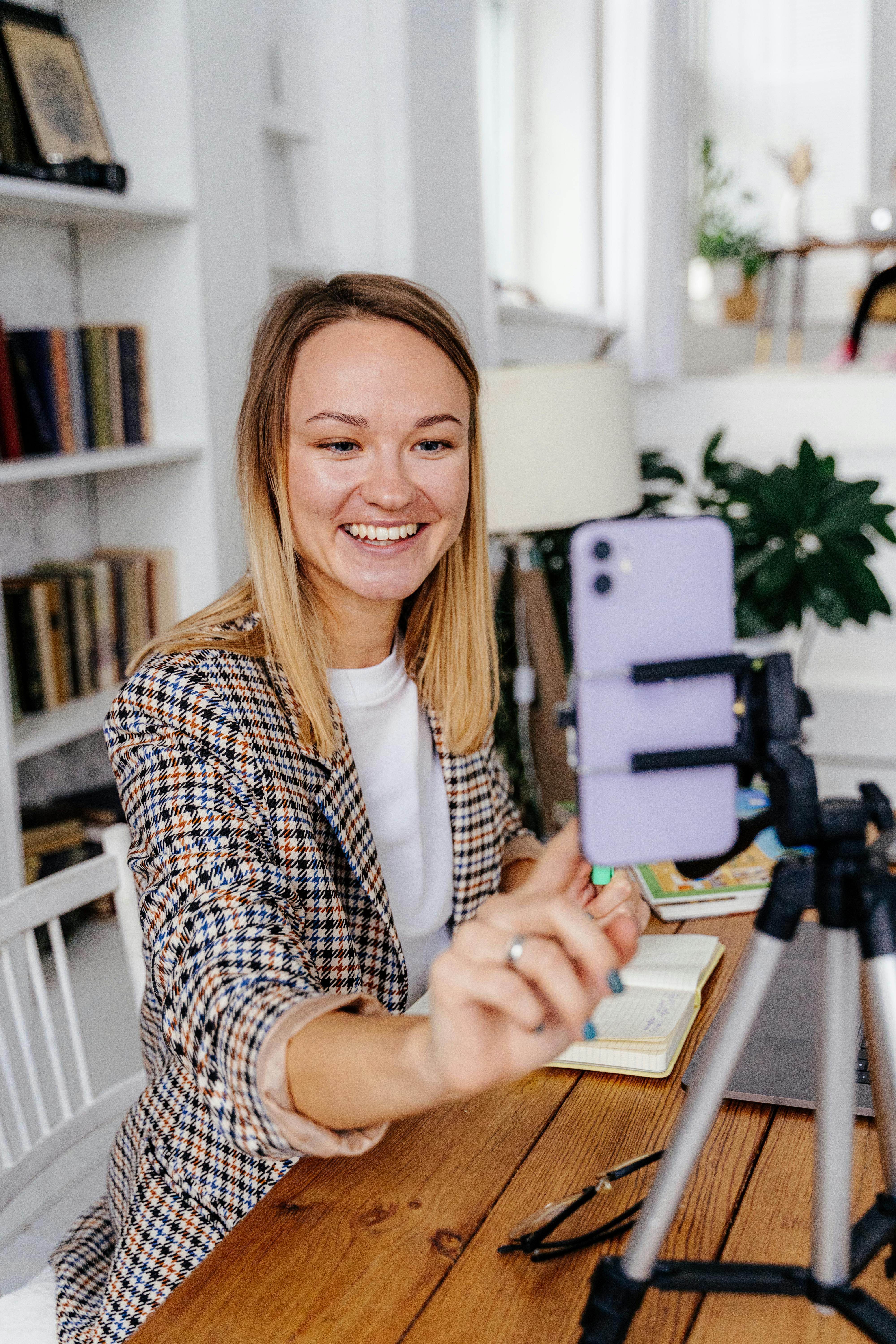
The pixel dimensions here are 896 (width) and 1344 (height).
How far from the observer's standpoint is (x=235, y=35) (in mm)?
2557

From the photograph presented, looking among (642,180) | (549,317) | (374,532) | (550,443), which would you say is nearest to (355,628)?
(374,532)

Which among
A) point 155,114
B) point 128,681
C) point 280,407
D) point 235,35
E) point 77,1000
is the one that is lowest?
point 77,1000

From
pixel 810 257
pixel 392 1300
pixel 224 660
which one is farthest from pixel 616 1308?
pixel 810 257

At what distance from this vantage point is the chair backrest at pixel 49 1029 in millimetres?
1137

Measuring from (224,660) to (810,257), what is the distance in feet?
A: 19.2

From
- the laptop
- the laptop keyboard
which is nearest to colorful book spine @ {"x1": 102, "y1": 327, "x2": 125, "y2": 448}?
the laptop

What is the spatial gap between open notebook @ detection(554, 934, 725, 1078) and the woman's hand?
10.7 inches

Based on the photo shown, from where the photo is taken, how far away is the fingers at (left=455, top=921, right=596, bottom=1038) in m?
0.58

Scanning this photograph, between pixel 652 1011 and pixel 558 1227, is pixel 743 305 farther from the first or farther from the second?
pixel 558 1227

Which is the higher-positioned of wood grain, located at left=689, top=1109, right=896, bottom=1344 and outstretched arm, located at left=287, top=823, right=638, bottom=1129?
outstretched arm, located at left=287, top=823, right=638, bottom=1129

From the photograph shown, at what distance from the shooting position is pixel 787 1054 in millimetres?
995

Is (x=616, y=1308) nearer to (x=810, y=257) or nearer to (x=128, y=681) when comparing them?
(x=128, y=681)

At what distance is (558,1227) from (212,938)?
0.29 meters

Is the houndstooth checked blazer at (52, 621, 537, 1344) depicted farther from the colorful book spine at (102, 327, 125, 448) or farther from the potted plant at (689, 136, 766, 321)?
the potted plant at (689, 136, 766, 321)
